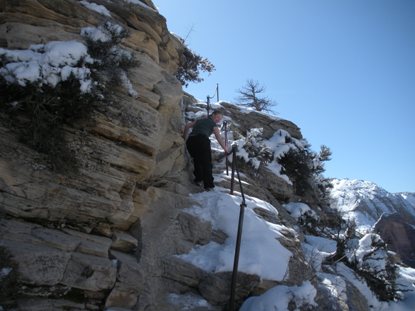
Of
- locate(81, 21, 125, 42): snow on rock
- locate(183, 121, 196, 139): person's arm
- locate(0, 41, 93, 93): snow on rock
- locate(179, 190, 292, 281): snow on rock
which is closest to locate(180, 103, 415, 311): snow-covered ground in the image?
locate(179, 190, 292, 281): snow on rock

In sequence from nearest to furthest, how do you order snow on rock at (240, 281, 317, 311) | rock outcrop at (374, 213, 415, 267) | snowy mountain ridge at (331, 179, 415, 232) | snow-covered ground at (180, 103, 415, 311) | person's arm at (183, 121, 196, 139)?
snow on rock at (240, 281, 317, 311) < snow-covered ground at (180, 103, 415, 311) < person's arm at (183, 121, 196, 139) < rock outcrop at (374, 213, 415, 267) < snowy mountain ridge at (331, 179, 415, 232)

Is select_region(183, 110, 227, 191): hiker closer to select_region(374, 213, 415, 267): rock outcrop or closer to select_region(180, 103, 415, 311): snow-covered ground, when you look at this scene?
select_region(180, 103, 415, 311): snow-covered ground

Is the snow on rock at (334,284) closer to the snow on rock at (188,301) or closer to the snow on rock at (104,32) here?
the snow on rock at (188,301)

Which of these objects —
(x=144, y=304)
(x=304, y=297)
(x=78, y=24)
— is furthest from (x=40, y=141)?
(x=304, y=297)

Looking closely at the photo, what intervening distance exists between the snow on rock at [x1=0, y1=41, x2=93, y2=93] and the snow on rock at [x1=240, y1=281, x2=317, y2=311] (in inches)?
165

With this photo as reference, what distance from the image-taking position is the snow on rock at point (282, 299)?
534 centimetres

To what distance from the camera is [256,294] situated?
5.76 m

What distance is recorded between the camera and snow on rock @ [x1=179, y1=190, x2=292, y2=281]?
5820 mm

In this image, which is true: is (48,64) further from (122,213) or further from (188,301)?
(188,301)

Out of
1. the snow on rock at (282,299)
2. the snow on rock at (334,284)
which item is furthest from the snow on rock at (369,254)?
the snow on rock at (282,299)

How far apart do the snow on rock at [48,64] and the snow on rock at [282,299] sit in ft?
13.7

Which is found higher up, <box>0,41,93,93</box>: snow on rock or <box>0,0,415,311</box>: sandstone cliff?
<box>0,41,93,93</box>: snow on rock

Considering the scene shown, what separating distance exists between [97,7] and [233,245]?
5795 millimetres

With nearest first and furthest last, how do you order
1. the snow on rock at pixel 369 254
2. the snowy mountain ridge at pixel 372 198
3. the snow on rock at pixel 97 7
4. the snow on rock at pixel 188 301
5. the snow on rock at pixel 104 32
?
the snow on rock at pixel 188 301 → the snow on rock at pixel 104 32 → the snow on rock at pixel 97 7 → the snow on rock at pixel 369 254 → the snowy mountain ridge at pixel 372 198
